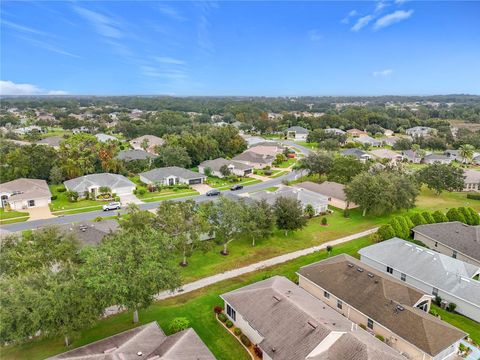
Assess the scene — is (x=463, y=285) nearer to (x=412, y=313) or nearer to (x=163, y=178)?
(x=412, y=313)

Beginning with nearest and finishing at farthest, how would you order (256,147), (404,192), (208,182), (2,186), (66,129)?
1. (404,192)
2. (2,186)
3. (208,182)
4. (256,147)
5. (66,129)

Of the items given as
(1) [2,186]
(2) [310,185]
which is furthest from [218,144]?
(1) [2,186]

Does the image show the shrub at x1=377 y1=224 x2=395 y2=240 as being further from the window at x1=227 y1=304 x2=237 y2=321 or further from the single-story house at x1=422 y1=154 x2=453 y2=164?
the single-story house at x1=422 y1=154 x2=453 y2=164

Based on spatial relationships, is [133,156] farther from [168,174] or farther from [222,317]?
[222,317]

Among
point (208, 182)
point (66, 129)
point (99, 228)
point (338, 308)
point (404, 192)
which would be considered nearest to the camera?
point (338, 308)

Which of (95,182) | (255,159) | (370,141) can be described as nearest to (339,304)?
(95,182)
